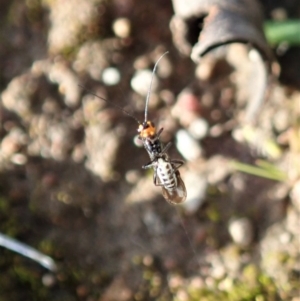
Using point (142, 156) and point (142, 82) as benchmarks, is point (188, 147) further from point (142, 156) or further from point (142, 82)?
point (142, 82)

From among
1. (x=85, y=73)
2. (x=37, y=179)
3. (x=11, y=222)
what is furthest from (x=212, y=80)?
(x=11, y=222)

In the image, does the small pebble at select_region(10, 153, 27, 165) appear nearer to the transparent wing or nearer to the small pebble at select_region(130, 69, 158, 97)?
the small pebble at select_region(130, 69, 158, 97)

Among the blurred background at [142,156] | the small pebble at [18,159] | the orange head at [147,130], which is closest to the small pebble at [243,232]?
the blurred background at [142,156]

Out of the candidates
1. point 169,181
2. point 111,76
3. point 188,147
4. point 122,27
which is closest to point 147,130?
point 169,181

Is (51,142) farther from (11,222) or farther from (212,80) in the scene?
(212,80)

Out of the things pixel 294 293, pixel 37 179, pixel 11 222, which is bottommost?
pixel 294 293

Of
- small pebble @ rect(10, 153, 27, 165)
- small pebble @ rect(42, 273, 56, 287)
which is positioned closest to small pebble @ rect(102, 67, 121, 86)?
small pebble @ rect(10, 153, 27, 165)

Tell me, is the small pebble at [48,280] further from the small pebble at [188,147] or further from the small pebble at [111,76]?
the small pebble at [111,76]

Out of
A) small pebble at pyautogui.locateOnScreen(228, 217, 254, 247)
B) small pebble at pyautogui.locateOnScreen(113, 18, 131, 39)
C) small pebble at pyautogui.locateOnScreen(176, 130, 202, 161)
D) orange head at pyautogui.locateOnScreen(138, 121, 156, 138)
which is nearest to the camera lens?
orange head at pyautogui.locateOnScreen(138, 121, 156, 138)
